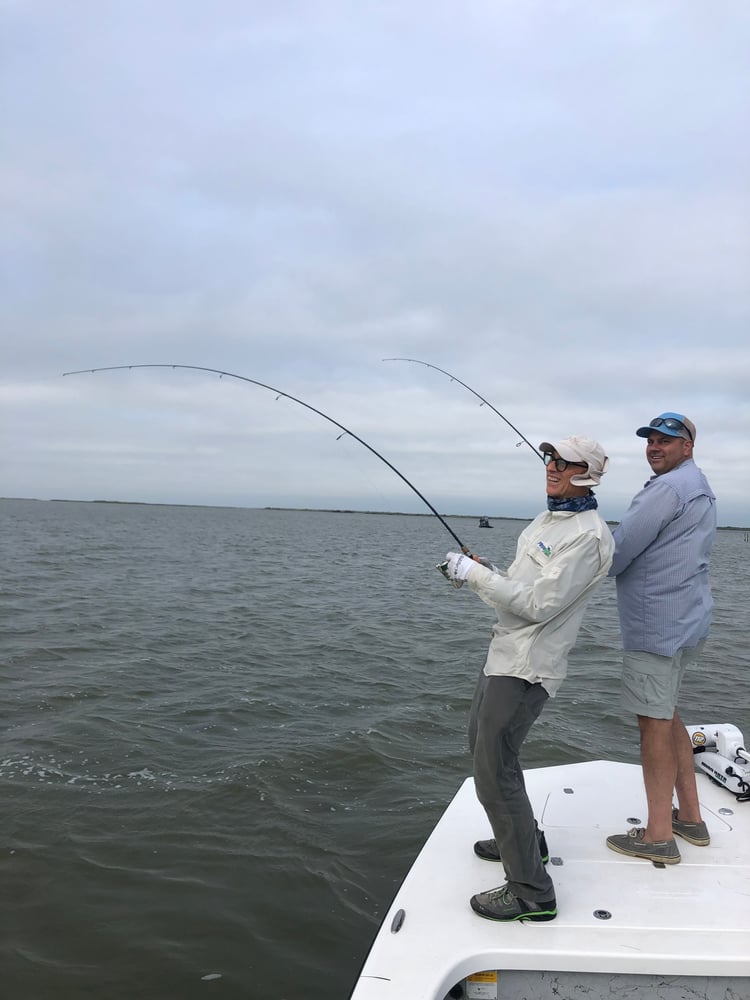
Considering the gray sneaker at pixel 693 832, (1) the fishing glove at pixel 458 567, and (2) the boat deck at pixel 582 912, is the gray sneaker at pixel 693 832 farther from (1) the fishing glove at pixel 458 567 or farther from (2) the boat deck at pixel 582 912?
(1) the fishing glove at pixel 458 567

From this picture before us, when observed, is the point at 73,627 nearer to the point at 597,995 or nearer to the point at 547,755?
the point at 547,755

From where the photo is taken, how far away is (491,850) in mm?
3119

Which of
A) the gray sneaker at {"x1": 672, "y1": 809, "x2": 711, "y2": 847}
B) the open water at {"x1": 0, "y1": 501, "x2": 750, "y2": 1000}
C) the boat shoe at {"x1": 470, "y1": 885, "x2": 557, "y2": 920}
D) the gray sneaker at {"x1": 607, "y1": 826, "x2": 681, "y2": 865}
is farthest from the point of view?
the open water at {"x1": 0, "y1": 501, "x2": 750, "y2": 1000}

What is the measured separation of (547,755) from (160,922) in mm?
3652

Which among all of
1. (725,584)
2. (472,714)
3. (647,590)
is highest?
(647,590)

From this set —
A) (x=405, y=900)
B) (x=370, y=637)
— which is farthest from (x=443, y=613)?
(x=405, y=900)

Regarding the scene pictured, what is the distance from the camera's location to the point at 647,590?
314 centimetres

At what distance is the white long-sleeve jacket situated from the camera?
2.62m

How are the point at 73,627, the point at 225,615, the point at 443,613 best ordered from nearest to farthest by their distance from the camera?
the point at 73,627 < the point at 225,615 < the point at 443,613

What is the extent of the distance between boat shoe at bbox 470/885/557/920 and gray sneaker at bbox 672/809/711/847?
96 centimetres

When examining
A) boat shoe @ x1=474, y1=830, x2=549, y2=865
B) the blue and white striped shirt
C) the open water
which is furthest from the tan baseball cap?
the open water

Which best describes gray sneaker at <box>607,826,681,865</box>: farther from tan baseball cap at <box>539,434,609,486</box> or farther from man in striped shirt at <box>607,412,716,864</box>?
tan baseball cap at <box>539,434,609,486</box>

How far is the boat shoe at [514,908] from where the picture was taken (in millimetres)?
2615

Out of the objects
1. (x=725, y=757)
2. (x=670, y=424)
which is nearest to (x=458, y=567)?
(x=670, y=424)
